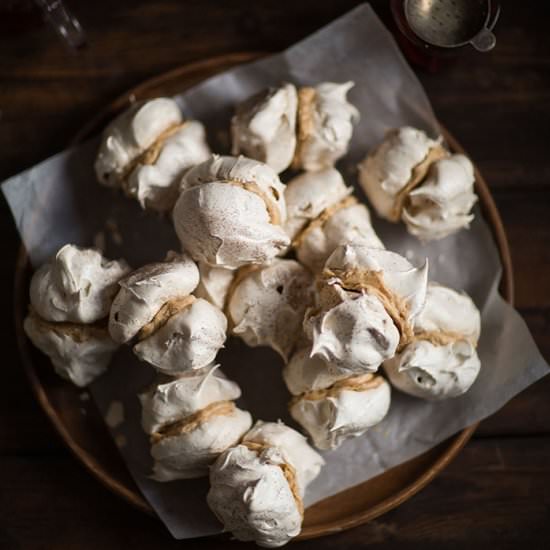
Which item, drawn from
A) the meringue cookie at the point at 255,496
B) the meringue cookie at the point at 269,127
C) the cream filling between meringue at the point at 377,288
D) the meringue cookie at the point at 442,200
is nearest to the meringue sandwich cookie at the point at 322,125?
the meringue cookie at the point at 269,127

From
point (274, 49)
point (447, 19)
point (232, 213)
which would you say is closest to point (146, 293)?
point (232, 213)

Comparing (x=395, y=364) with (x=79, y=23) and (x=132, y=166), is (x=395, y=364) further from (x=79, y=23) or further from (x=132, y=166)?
(x=79, y=23)

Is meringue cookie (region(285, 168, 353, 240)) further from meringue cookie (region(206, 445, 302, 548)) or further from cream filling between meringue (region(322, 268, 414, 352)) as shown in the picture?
meringue cookie (region(206, 445, 302, 548))

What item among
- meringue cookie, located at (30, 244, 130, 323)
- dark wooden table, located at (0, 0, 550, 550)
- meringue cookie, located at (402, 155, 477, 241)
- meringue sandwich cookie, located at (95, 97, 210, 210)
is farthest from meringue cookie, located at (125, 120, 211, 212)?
meringue cookie, located at (402, 155, 477, 241)

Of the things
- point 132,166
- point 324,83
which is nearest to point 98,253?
point 132,166

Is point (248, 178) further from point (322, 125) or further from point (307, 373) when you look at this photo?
point (307, 373)

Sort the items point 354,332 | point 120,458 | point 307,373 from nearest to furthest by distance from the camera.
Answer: point 354,332 → point 307,373 → point 120,458
